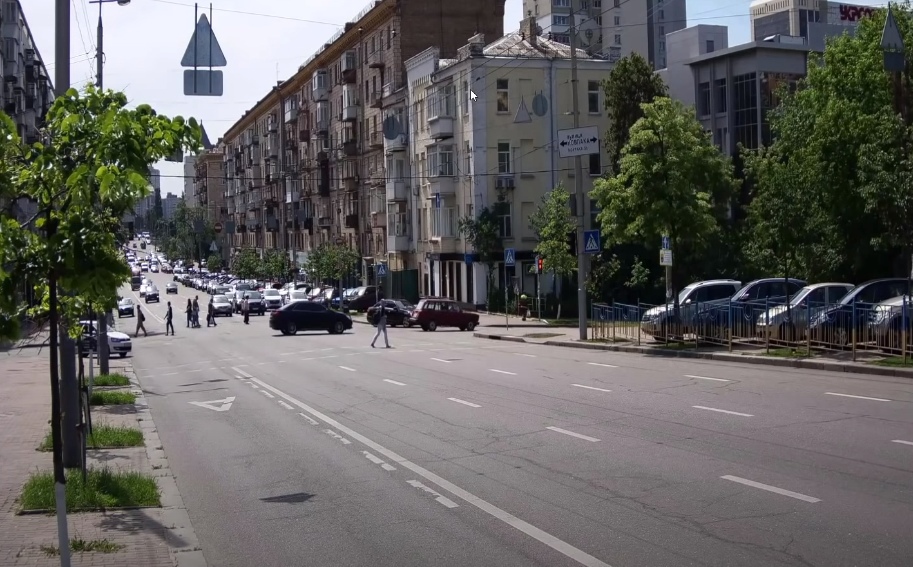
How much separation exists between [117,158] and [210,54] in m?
9.61

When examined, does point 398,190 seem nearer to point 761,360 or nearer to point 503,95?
point 503,95

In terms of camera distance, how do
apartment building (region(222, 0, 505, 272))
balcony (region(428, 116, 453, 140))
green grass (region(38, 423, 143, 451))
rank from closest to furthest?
1. green grass (region(38, 423, 143, 451))
2. balcony (region(428, 116, 453, 140))
3. apartment building (region(222, 0, 505, 272))

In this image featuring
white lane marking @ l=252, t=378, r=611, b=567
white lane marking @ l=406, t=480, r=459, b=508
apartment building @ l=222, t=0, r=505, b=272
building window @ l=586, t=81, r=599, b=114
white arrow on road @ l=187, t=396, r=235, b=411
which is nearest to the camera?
white lane marking @ l=252, t=378, r=611, b=567

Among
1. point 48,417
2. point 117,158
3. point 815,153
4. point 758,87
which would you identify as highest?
point 758,87

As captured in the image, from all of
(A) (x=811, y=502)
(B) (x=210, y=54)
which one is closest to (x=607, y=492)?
(A) (x=811, y=502)

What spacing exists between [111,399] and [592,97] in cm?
4504

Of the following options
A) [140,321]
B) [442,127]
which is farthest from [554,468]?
[442,127]

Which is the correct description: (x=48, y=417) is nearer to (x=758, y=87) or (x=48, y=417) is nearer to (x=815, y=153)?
(x=815, y=153)

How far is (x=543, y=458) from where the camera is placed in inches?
515

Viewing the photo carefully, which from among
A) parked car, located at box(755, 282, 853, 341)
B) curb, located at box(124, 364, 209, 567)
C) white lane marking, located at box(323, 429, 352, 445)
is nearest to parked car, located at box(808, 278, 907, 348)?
parked car, located at box(755, 282, 853, 341)

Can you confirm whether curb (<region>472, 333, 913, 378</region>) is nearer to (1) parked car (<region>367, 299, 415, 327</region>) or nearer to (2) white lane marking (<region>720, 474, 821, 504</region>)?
(2) white lane marking (<region>720, 474, 821, 504</region>)

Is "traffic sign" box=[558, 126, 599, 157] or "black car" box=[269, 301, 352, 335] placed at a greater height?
"traffic sign" box=[558, 126, 599, 157]

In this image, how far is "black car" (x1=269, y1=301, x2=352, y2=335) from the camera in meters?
48.3

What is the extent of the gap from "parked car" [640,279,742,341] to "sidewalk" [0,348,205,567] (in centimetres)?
1699
